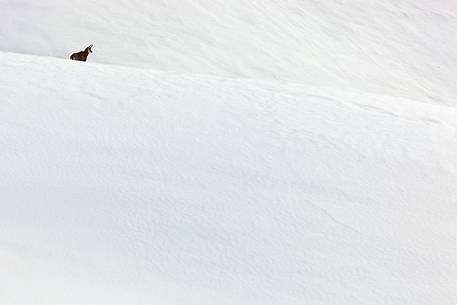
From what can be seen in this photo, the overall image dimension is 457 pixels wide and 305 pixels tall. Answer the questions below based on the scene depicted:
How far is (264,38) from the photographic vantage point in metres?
11.2

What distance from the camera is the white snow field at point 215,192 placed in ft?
9.52

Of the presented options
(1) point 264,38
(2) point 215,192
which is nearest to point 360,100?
(2) point 215,192

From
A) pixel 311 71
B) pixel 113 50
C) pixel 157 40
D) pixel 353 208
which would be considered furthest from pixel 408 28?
pixel 353 208

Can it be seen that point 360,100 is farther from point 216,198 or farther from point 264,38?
point 264,38

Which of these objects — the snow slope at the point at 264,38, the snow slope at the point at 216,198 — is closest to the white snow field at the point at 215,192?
the snow slope at the point at 216,198

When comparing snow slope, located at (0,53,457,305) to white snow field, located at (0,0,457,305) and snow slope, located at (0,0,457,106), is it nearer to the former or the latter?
white snow field, located at (0,0,457,305)

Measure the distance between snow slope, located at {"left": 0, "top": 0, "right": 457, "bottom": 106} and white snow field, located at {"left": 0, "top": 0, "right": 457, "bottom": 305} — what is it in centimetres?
369

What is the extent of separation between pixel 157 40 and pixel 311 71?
93.9 inches

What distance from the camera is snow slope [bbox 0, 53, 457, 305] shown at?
2896mm

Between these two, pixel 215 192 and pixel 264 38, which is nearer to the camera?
pixel 215 192

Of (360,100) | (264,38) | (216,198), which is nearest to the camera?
(216,198)

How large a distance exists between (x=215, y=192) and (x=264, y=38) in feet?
26.2

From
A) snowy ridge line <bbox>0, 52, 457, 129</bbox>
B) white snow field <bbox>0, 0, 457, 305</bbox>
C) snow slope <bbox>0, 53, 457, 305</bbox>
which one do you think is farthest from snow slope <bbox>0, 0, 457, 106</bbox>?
snow slope <bbox>0, 53, 457, 305</bbox>

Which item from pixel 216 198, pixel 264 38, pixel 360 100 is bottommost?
pixel 264 38
